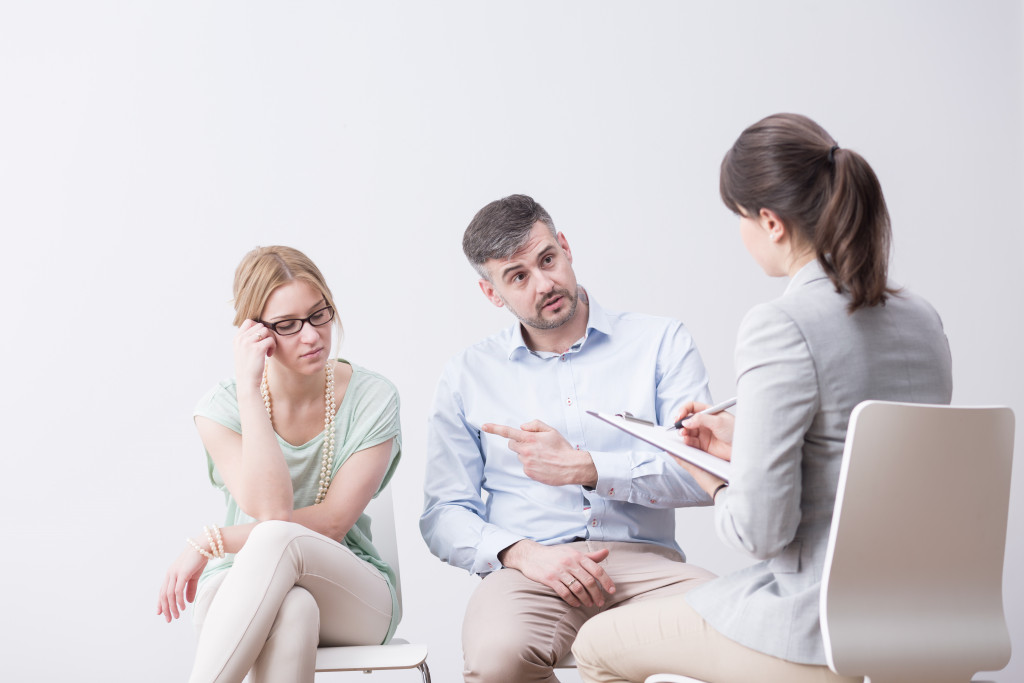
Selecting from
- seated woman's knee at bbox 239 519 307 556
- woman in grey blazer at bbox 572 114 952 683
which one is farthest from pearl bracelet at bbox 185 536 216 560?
woman in grey blazer at bbox 572 114 952 683

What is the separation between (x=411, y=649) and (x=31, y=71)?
8.58 feet

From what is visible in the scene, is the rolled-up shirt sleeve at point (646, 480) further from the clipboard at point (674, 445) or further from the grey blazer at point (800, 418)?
the grey blazer at point (800, 418)

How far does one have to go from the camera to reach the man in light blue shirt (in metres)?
1.85

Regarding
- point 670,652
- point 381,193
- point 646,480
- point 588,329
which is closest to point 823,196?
point 670,652

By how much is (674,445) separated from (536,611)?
61 centimetres

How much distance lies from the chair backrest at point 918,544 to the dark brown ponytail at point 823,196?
0.63 ft

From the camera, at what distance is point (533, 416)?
83.0 inches

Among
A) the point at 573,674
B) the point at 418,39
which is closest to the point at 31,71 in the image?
the point at 418,39

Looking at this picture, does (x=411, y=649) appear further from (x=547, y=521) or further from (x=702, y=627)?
(x=702, y=627)

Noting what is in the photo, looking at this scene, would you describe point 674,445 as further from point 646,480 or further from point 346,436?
point 346,436

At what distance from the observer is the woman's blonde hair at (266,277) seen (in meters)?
1.95

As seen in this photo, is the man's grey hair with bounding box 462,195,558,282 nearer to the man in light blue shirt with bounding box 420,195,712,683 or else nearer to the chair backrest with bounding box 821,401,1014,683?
the man in light blue shirt with bounding box 420,195,712,683

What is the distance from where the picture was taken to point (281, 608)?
1.65m

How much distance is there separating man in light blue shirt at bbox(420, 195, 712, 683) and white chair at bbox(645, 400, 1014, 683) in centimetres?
69
